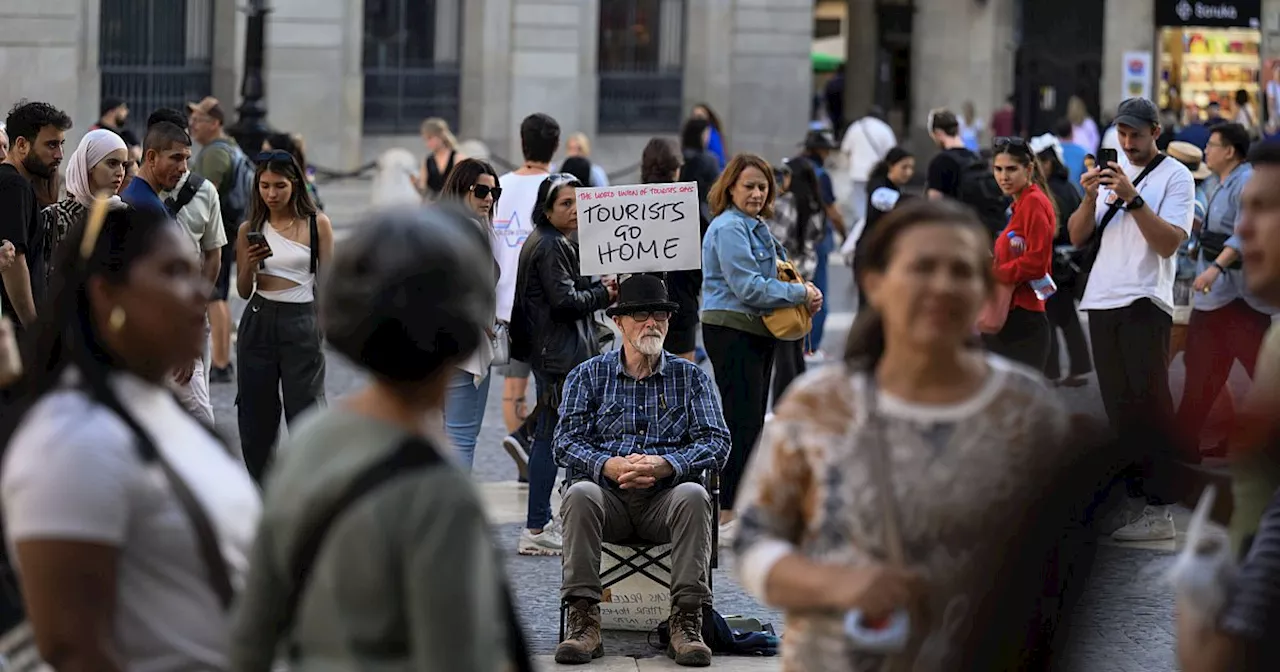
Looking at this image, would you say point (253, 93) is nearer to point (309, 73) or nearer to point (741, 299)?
point (309, 73)

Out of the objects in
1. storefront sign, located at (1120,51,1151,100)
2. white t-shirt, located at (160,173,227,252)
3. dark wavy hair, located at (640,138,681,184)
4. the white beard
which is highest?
storefront sign, located at (1120,51,1151,100)

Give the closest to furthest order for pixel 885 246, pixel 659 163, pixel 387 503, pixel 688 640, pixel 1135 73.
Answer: pixel 387 503 < pixel 885 246 < pixel 688 640 < pixel 659 163 < pixel 1135 73

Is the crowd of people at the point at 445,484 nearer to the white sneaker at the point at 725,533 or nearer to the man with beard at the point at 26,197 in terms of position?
the man with beard at the point at 26,197

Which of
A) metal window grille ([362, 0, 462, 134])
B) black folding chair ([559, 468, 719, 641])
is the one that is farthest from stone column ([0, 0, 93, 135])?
black folding chair ([559, 468, 719, 641])

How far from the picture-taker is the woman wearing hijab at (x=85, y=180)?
8.78 m

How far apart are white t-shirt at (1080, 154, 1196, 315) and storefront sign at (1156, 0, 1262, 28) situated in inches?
1091

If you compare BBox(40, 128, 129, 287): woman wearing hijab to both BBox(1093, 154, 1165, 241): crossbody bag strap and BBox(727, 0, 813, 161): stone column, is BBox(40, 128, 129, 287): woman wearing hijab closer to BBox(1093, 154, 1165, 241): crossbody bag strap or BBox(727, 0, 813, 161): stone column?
BBox(1093, 154, 1165, 241): crossbody bag strap

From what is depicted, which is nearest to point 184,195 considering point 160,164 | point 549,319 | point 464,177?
point 160,164

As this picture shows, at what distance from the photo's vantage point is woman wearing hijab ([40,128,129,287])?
878 cm

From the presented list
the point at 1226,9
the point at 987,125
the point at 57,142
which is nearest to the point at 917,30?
the point at 987,125

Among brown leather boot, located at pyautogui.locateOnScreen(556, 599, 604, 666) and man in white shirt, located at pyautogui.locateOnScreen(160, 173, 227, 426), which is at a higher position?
man in white shirt, located at pyautogui.locateOnScreen(160, 173, 227, 426)

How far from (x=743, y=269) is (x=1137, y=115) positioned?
202cm

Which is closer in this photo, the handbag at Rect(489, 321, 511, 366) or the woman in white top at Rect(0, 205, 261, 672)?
the woman in white top at Rect(0, 205, 261, 672)

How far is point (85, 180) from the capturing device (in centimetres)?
886
